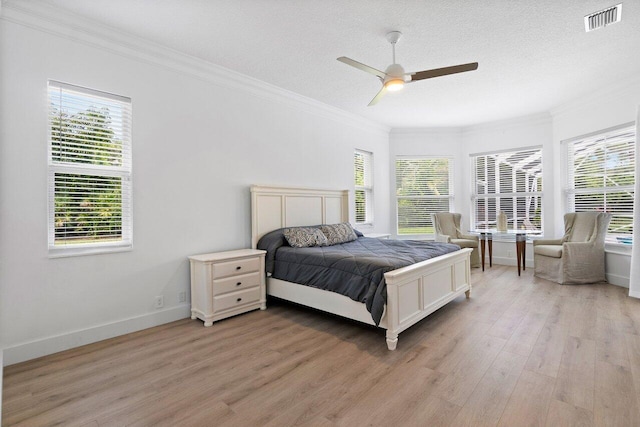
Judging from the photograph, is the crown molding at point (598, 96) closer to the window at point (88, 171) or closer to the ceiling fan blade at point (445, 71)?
the ceiling fan blade at point (445, 71)

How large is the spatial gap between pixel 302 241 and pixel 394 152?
3623mm

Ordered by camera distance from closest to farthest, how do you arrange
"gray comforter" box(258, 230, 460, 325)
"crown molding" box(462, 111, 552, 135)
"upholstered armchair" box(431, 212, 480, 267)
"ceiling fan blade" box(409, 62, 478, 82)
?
"gray comforter" box(258, 230, 460, 325) → "ceiling fan blade" box(409, 62, 478, 82) → "crown molding" box(462, 111, 552, 135) → "upholstered armchair" box(431, 212, 480, 267)

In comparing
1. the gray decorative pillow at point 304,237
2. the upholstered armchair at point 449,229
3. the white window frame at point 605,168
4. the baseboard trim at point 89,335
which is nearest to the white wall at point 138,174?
the baseboard trim at point 89,335

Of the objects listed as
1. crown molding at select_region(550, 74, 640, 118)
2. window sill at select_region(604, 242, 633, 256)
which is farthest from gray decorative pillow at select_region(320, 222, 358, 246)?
crown molding at select_region(550, 74, 640, 118)

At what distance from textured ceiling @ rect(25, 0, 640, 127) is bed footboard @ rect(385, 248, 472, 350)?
6.92 ft

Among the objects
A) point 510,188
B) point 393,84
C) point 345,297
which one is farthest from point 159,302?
point 510,188

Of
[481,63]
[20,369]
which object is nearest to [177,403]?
[20,369]

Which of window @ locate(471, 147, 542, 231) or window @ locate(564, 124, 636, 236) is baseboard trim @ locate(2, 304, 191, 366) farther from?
window @ locate(564, 124, 636, 236)

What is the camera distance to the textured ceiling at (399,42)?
2.54 m

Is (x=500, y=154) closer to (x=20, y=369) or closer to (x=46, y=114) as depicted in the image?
(x=46, y=114)

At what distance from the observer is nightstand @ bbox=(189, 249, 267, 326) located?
10.3 ft

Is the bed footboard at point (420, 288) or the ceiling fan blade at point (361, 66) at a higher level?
the ceiling fan blade at point (361, 66)

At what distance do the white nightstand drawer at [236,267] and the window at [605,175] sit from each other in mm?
5091

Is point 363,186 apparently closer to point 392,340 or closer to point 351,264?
point 351,264
